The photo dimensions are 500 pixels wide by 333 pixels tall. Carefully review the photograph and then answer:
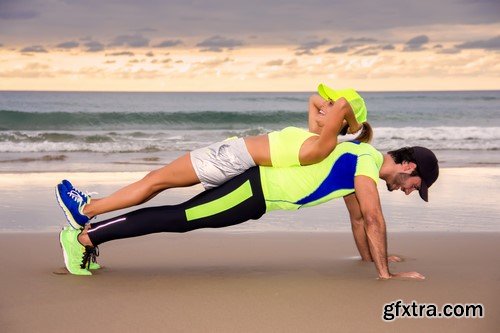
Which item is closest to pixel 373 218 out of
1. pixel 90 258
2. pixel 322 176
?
pixel 322 176

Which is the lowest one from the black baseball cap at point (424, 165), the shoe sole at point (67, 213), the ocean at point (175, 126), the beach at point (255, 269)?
the ocean at point (175, 126)

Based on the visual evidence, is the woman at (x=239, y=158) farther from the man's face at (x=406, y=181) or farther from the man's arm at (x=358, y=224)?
the man's arm at (x=358, y=224)

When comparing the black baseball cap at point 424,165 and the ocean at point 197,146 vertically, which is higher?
the black baseball cap at point 424,165

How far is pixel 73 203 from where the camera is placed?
4.62 metres

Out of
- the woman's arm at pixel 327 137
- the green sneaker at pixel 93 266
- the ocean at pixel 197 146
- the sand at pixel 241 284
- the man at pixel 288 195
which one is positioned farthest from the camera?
the ocean at pixel 197 146

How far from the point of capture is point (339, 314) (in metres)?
3.73

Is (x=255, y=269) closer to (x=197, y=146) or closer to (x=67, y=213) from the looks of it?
(x=67, y=213)

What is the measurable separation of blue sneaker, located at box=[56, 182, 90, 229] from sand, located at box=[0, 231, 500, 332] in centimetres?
35

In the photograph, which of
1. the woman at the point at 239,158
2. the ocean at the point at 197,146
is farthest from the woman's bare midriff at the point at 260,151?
the ocean at the point at 197,146

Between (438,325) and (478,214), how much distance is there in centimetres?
369

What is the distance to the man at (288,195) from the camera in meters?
4.34

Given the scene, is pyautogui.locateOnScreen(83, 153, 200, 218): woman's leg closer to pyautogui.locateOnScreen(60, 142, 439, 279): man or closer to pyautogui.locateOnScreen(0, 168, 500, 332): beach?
pyautogui.locateOnScreen(60, 142, 439, 279): man

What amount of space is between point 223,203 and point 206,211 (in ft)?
0.36

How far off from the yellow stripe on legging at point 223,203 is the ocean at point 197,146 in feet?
6.20
